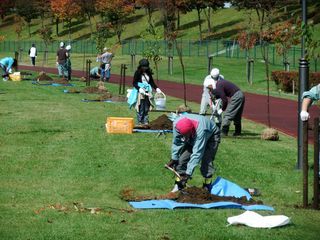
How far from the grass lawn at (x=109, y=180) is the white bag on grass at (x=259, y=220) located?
0.10 m

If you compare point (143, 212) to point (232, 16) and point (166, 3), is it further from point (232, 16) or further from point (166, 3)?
point (232, 16)

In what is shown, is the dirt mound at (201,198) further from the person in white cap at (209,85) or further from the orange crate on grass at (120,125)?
the person in white cap at (209,85)

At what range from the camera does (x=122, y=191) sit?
40.2ft

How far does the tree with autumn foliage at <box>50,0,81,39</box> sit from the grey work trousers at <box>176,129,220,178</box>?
73424 mm

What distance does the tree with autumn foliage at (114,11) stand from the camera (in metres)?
78.6

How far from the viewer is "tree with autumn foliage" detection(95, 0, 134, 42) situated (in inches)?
3095

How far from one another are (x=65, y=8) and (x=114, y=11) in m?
8.43

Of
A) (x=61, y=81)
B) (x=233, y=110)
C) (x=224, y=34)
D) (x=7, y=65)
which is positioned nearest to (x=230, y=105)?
(x=233, y=110)

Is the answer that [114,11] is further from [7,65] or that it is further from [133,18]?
[7,65]

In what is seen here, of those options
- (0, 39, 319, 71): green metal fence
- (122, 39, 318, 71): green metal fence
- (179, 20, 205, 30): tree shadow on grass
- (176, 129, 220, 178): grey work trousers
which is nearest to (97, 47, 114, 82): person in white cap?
(0, 39, 319, 71): green metal fence

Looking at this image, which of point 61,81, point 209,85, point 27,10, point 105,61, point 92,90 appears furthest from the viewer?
point 27,10

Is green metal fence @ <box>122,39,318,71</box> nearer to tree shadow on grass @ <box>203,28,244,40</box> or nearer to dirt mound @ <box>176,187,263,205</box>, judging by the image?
tree shadow on grass @ <box>203,28,244,40</box>

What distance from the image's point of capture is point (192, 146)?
475 inches

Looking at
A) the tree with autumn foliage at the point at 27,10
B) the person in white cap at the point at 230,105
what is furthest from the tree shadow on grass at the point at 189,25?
the person in white cap at the point at 230,105
